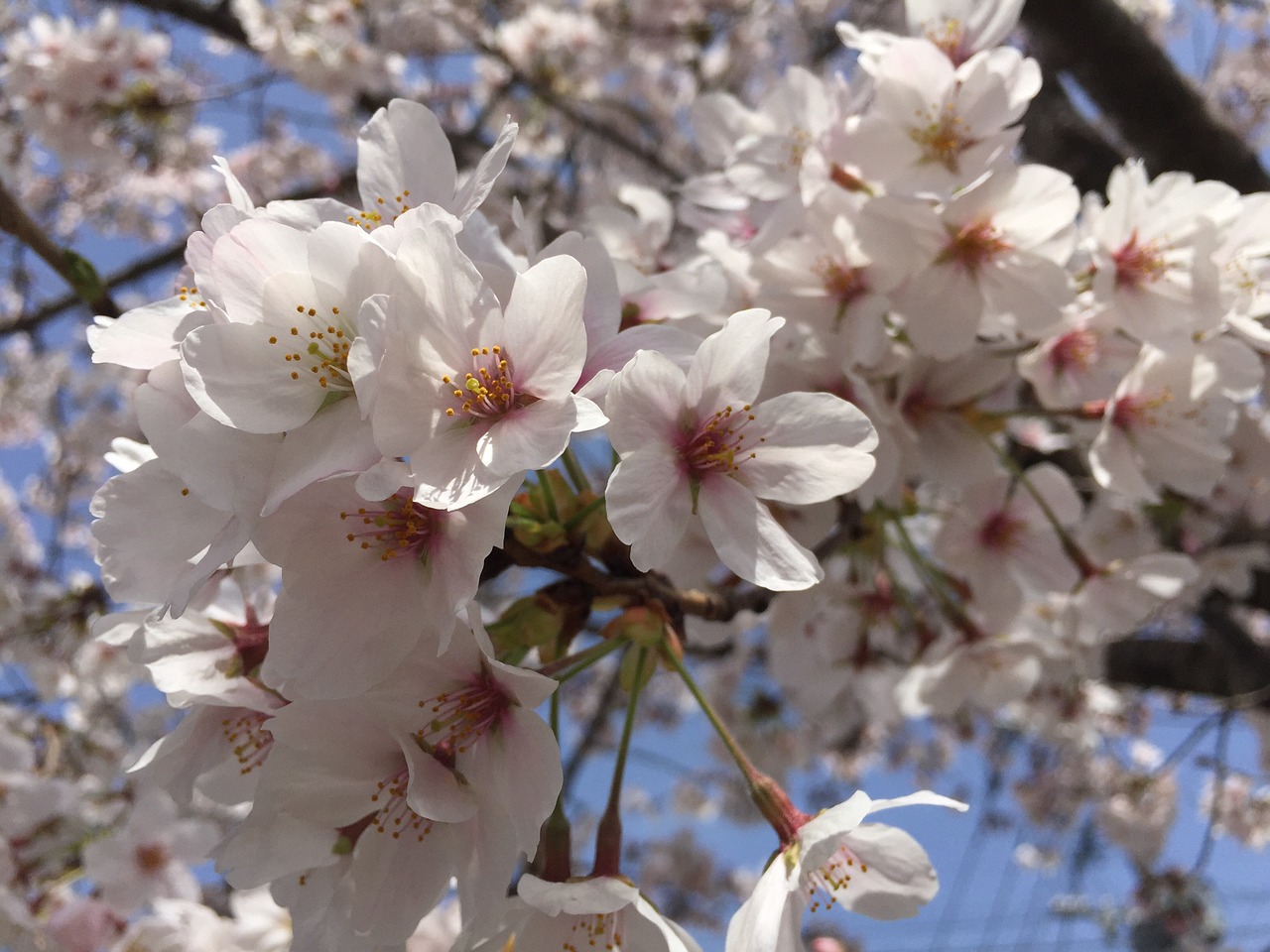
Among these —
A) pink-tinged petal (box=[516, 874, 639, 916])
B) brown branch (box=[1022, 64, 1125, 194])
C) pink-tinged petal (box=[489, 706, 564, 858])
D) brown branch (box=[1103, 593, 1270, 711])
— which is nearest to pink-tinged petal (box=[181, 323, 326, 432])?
pink-tinged petal (box=[489, 706, 564, 858])

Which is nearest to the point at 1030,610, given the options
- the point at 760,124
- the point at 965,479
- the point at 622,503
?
the point at 965,479

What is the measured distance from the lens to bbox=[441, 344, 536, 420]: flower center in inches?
28.8

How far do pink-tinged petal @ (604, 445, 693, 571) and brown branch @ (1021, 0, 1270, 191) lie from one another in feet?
6.63

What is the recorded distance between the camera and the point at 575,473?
95cm

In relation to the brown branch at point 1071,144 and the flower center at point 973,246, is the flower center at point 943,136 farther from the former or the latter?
the brown branch at point 1071,144

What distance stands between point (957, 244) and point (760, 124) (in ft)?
1.43

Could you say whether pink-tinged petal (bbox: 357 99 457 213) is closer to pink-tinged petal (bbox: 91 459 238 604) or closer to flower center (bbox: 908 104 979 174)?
pink-tinged petal (bbox: 91 459 238 604)

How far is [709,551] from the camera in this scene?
3.79 ft

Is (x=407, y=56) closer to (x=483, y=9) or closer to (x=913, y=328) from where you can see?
(x=483, y=9)

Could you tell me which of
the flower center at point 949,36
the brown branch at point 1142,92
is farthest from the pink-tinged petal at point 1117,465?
the brown branch at point 1142,92

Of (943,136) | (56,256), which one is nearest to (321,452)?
(56,256)

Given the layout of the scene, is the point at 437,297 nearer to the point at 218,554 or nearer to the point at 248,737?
the point at 218,554

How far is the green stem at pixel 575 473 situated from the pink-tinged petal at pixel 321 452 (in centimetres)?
26

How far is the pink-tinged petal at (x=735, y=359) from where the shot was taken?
77cm
